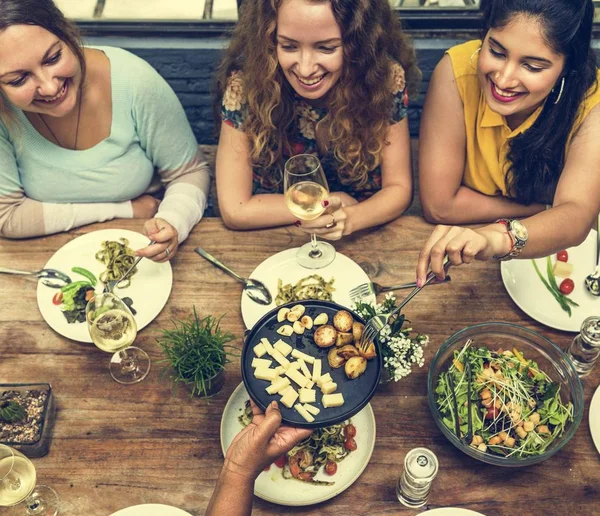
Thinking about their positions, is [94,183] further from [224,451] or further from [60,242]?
[224,451]

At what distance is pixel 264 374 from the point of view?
1335mm

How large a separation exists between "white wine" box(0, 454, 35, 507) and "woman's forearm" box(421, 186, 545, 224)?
4.34 feet

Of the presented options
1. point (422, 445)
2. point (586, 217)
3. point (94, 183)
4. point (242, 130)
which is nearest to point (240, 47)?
point (242, 130)

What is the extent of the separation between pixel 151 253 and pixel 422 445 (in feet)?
2.95

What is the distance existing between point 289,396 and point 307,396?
0.04 metres

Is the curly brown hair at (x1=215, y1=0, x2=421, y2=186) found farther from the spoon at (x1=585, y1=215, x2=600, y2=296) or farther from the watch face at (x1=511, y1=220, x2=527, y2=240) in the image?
the spoon at (x1=585, y1=215, x2=600, y2=296)

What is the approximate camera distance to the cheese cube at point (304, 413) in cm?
127

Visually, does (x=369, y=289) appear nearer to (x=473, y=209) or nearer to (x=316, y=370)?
(x=316, y=370)

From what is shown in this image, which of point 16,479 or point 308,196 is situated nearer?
point 16,479

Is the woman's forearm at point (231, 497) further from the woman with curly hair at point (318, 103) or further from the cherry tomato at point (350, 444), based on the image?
the woman with curly hair at point (318, 103)

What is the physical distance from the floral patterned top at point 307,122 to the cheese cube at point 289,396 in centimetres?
96

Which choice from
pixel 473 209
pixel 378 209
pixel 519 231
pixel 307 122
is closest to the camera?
pixel 519 231

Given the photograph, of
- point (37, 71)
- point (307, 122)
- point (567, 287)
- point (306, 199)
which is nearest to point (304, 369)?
point (306, 199)

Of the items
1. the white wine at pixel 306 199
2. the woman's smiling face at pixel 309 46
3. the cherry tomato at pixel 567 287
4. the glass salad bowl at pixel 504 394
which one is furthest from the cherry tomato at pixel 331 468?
the woman's smiling face at pixel 309 46
